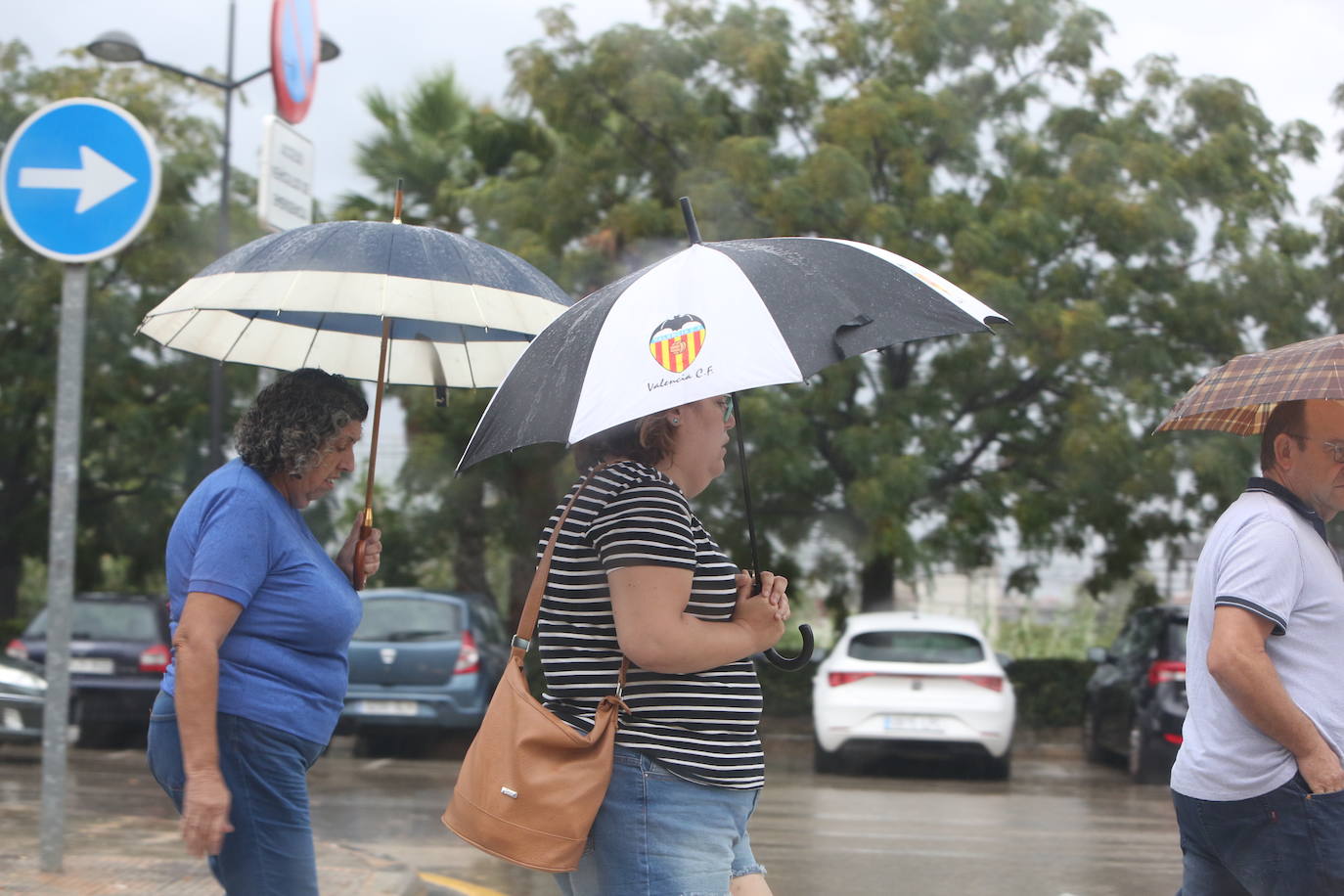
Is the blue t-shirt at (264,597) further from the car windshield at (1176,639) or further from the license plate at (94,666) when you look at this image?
the license plate at (94,666)

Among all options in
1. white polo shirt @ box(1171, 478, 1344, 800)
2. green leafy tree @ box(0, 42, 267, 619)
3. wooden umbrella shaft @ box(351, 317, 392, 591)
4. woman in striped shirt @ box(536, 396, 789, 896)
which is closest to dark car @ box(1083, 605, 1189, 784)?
white polo shirt @ box(1171, 478, 1344, 800)

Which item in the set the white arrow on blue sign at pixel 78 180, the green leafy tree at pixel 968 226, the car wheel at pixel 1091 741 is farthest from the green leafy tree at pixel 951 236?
the white arrow on blue sign at pixel 78 180

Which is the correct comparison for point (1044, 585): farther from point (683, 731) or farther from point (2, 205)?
point (683, 731)

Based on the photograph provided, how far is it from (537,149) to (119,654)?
33.6 feet

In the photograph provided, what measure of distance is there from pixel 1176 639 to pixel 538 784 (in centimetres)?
1126

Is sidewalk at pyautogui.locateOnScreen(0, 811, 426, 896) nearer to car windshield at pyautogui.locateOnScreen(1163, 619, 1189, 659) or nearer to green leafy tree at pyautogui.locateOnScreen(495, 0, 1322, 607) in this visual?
car windshield at pyautogui.locateOnScreen(1163, 619, 1189, 659)

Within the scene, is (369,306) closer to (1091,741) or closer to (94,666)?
(94,666)

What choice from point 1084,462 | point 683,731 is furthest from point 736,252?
point 1084,462

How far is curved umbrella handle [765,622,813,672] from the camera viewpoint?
3.23 meters

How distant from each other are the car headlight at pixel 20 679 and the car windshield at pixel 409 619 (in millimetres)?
2754

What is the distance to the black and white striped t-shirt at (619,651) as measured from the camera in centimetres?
282

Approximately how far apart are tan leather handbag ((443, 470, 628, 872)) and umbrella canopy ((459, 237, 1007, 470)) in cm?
51

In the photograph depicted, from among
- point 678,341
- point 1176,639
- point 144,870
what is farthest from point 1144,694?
point 678,341

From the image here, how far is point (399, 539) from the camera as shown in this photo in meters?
20.8
